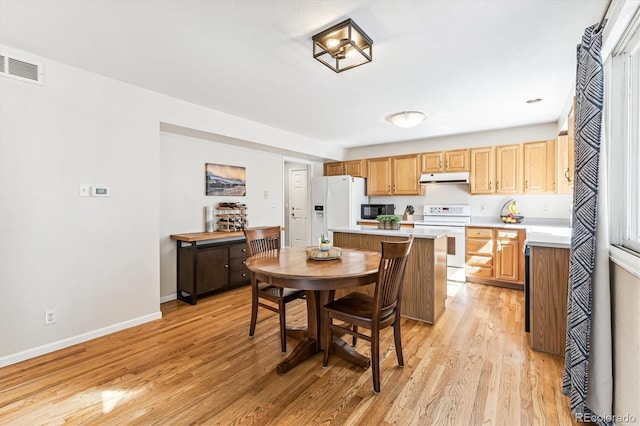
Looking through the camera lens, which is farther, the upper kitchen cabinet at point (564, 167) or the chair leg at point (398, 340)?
the upper kitchen cabinet at point (564, 167)

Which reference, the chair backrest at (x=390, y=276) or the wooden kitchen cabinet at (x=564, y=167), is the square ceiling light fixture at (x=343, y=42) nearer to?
the chair backrest at (x=390, y=276)

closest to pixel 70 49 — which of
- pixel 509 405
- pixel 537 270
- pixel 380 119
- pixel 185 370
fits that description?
pixel 185 370

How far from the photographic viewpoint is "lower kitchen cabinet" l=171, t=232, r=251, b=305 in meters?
3.60

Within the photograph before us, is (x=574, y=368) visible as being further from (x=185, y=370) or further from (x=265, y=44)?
(x=265, y=44)

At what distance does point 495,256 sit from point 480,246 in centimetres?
24

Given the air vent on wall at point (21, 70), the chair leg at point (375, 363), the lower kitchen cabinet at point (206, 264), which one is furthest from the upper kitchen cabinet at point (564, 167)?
the air vent on wall at point (21, 70)

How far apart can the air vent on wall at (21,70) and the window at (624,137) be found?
3931 mm

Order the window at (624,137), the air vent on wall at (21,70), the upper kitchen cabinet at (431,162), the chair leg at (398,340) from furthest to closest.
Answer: the upper kitchen cabinet at (431,162) → the air vent on wall at (21,70) → the chair leg at (398,340) → the window at (624,137)

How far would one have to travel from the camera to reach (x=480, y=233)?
4461 mm

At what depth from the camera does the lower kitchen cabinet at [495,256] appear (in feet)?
13.7

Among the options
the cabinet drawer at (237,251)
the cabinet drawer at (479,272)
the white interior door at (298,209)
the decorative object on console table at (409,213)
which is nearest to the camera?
the cabinet drawer at (237,251)

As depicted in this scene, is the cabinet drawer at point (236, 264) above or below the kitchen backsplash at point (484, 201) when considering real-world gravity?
below

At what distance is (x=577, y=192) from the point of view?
1736 millimetres

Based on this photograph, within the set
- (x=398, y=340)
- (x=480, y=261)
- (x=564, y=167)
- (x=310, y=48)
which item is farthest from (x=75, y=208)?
(x=564, y=167)
